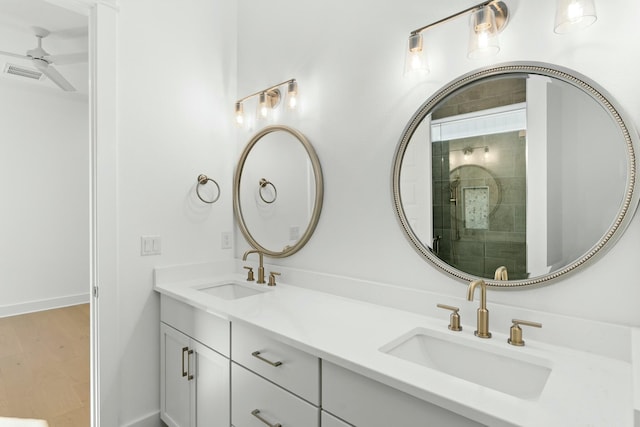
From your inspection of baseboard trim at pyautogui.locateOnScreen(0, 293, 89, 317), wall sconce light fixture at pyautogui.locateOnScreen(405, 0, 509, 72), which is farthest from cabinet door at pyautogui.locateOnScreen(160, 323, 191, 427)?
baseboard trim at pyautogui.locateOnScreen(0, 293, 89, 317)

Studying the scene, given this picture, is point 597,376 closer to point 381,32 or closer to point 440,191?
point 440,191

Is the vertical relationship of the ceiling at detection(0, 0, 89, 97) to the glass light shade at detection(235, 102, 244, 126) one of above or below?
above

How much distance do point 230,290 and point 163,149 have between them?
0.92 metres

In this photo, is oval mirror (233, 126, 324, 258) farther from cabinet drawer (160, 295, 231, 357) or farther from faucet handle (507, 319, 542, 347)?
faucet handle (507, 319, 542, 347)

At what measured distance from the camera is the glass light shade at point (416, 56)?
1.40 metres

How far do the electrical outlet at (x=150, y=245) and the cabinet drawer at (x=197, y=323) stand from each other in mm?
258

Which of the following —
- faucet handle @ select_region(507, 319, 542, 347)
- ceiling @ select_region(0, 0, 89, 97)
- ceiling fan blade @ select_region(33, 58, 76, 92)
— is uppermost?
ceiling @ select_region(0, 0, 89, 97)

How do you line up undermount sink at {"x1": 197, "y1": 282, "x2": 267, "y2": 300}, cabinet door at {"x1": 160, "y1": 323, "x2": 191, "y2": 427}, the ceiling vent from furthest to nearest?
the ceiling vent
undermount sink at {"x1": 197, "y1": 282, "x2": 267, "y2": 300}
cabinet door at {"x1": 160, "y1": 323, "x2": 191, "y2": 427}

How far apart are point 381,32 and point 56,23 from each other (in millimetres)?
2698

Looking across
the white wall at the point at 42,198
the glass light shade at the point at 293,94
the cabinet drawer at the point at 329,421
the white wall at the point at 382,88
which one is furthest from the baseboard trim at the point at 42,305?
the cabinet drawer at the point at 329,421

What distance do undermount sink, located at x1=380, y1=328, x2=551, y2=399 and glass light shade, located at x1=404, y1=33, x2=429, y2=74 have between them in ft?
3.34

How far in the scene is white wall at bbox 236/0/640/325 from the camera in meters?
1.05

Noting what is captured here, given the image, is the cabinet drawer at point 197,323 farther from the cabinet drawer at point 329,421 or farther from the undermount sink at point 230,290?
the cabinet drawer at point 329,421

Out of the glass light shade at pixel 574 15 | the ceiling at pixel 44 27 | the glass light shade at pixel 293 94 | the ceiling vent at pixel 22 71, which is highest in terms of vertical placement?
the ceiling at pixel 44 27
